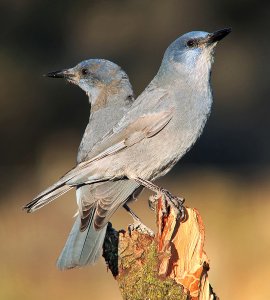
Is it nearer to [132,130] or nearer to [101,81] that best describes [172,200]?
[132,130]

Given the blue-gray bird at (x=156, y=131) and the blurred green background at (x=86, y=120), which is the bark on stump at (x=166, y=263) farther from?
the blurred green background at (x=86, y=120)

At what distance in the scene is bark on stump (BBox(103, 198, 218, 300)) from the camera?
5.74 m

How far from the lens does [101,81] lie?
731cm

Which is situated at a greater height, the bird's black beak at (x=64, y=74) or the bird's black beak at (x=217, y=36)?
the bird's black beak at (x=64, y=74)

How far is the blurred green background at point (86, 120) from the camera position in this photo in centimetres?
977

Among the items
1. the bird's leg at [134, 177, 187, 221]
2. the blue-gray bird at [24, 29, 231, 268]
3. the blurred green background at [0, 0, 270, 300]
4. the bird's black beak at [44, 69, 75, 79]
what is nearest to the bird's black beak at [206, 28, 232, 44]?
the blue-gray bird at [24, 29, 231, 268]

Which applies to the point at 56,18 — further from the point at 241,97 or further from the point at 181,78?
the point at 181,78

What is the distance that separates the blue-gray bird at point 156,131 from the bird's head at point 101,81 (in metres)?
0.50

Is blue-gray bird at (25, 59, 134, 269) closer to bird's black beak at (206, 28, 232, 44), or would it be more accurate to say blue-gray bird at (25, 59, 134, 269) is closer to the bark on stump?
the bark on stump

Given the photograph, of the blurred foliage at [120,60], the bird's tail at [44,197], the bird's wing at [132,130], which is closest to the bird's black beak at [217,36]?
the bird's wing at [132,130]

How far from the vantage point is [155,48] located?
1402 cm

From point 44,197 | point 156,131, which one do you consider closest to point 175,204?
point 156,131

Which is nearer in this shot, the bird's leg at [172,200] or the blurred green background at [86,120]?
the bird's leg at [172,200]

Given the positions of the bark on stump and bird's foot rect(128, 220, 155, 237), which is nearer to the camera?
the bark on stump
